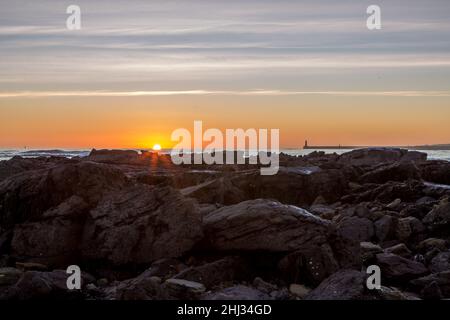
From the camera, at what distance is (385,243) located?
1584 centimetres

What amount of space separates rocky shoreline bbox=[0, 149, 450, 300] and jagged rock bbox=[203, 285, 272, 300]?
0.02 meters

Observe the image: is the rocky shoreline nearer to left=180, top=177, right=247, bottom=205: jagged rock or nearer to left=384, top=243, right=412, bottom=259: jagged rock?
left=384, top=243, right=412, bottom=259: jagged rock

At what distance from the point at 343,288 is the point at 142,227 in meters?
4.84

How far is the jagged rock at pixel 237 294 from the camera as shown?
10.7 metres

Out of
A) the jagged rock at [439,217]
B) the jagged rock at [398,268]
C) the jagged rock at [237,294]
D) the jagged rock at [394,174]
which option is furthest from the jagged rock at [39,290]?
the jagged rock at [394,174]

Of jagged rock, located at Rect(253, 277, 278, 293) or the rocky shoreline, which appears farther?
Answer: jagged rock, located at Rect(253, 277, 278, 293)

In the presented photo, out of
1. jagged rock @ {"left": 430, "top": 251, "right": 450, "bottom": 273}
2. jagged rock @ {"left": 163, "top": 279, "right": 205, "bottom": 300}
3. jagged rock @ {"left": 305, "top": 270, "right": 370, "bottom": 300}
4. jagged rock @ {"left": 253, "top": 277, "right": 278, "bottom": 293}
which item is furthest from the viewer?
jagged rock @ {"left": 430, "top": 251, "right": 450, "bottom": 273}

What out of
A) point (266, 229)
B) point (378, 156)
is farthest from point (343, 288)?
point (378, 156)

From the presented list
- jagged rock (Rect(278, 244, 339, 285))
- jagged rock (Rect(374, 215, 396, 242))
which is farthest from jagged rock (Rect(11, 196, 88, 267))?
jagged rock (Rect(374, 215, 396, 242))

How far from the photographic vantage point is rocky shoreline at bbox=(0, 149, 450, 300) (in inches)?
448

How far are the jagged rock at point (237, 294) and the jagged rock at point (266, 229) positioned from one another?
1.84m

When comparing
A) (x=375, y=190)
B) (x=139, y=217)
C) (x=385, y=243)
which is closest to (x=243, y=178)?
(x=375, y=190)

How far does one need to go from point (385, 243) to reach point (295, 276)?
4.43 meters
